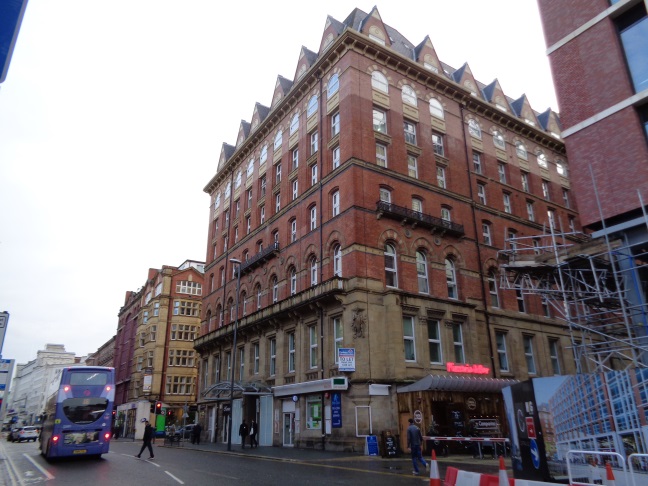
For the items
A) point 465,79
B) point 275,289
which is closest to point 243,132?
point 275,289

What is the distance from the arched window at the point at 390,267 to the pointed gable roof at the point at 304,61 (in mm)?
17785

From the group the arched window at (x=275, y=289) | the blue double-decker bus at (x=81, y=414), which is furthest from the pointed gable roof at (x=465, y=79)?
the blue double-decker bus at (x=81, y=414)

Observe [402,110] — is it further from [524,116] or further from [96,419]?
[96,419]

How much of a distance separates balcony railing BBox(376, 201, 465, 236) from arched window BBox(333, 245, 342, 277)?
3328 millimetres

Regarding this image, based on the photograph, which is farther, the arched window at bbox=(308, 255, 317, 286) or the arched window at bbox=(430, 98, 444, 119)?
the arched window at bbox=(430, 98, 444, 119)

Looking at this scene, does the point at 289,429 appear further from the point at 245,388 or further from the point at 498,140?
the point at 498,140

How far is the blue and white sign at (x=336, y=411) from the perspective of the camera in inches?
955

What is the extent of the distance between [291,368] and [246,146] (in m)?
23.0

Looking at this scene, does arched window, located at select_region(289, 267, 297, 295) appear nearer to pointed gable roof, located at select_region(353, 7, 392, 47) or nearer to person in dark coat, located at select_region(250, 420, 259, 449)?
person in dark coat, located at select_region(250, 420, 259, 449)

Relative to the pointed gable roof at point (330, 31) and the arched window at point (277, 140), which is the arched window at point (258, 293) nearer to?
the arched window at point (277, 140)

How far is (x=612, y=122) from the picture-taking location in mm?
16969

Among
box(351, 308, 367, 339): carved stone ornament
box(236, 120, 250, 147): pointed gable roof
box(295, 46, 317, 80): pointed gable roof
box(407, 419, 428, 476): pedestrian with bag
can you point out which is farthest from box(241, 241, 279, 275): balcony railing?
box(407, 419, 428, 476): pedestrian with bag

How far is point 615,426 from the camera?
9.54m

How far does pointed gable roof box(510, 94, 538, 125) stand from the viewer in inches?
1720
